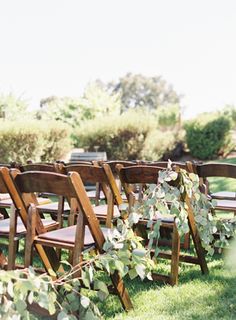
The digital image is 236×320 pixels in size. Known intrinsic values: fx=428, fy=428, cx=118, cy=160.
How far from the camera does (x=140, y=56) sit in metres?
50.8

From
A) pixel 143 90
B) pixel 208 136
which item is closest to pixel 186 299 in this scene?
pixel 208 136

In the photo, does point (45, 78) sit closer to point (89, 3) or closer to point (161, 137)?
point (89, 3)

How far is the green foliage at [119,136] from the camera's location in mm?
12797

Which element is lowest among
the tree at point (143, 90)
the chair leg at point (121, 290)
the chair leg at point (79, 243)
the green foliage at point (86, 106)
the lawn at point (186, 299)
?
the lawn at point (186, 299)

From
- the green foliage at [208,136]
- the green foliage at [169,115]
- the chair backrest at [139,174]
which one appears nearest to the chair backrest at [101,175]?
the chair backrest at [139,174]

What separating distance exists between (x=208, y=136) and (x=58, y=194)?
1248cm

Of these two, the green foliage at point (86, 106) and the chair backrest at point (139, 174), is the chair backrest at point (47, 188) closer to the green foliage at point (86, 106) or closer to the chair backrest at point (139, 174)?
the chair backrest at point (139, 174)

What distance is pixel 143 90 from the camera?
192 feet

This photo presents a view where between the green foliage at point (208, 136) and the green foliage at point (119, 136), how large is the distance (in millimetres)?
2205

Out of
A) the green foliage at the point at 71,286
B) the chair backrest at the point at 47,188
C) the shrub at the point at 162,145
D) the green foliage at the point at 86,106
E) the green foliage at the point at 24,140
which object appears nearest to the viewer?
the green foliage at the point at 71,286

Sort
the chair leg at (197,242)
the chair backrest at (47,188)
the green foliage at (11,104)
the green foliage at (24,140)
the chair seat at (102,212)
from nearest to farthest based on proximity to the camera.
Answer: the chair backrest at (47,188), the chair leg at (197,242), the chair seat at (102,212), the green foliage at (24,140), the green foliage at (11,104)

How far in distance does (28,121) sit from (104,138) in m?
2.32

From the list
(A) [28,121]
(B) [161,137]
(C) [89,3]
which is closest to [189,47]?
(C) [89,3]

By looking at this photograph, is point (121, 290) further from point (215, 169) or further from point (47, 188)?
point (215, 169)
